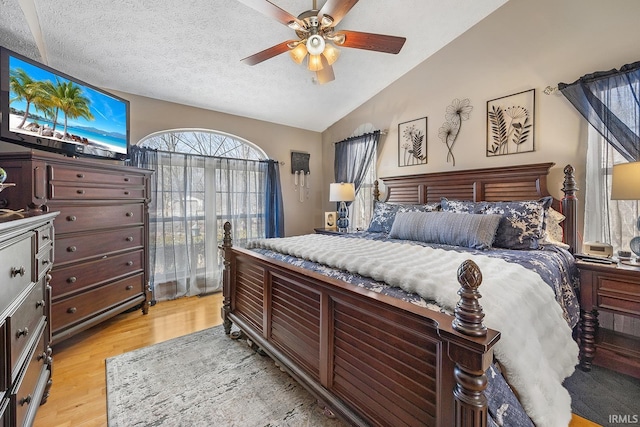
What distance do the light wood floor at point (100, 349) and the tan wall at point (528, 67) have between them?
2.21m

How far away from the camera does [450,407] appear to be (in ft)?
2.94

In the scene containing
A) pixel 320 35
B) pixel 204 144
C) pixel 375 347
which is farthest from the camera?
pixel 204 144

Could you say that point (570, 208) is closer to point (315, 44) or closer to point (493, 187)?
point (493, 187)

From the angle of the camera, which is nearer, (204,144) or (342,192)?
(204,144)

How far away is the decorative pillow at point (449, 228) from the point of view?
2.17 meters

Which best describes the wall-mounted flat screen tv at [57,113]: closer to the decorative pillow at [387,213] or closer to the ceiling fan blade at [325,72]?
the ceiling fan blade at [325,72]

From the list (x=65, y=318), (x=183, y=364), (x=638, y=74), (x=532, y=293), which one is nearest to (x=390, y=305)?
(x=532, y=293)

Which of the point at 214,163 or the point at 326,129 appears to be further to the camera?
the point at 326,129

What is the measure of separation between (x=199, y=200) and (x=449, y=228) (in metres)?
2.97

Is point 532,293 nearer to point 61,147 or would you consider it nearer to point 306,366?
point 306,366

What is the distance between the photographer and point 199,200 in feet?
11.7

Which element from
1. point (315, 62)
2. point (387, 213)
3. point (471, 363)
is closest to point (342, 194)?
point (387, 213)

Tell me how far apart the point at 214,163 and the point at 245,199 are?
25.4 inches

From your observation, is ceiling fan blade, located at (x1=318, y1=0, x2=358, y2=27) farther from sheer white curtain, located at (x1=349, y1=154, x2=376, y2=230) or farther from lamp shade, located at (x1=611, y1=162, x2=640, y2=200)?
sheer white curtain, located at (x1=349, y1=154, x2=376, y2=230)
